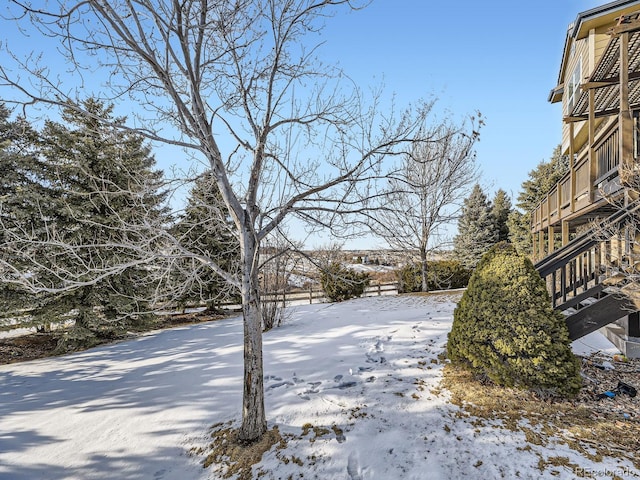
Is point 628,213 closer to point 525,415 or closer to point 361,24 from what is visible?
point 525,415

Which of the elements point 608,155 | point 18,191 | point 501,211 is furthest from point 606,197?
point 501,211

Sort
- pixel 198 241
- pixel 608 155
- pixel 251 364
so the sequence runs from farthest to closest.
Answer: pixel 198 241 < pixel 608 155 < pixel 251 364

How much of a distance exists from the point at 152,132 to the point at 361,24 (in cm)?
314

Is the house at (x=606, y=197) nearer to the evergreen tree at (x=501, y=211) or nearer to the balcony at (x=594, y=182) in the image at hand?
the balcony at (x=594, y=182)

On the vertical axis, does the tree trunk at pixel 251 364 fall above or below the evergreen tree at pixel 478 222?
below

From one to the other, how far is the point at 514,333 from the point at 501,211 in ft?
70.6

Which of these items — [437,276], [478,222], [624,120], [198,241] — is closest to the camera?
[624,120]

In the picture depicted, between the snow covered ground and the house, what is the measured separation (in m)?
1.28

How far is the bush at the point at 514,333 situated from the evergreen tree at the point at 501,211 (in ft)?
66.2

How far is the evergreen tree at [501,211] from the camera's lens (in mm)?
21884

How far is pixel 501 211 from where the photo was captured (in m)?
22.2

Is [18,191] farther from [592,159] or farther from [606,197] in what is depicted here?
[592,159]

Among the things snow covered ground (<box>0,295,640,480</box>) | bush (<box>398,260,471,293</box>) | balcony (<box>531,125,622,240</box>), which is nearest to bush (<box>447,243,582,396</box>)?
snow covered ground (<box>0,295,640,480</box>)

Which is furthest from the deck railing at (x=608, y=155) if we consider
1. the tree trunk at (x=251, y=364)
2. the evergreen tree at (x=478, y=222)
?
the evergreen tree at (x=478, y=222)
